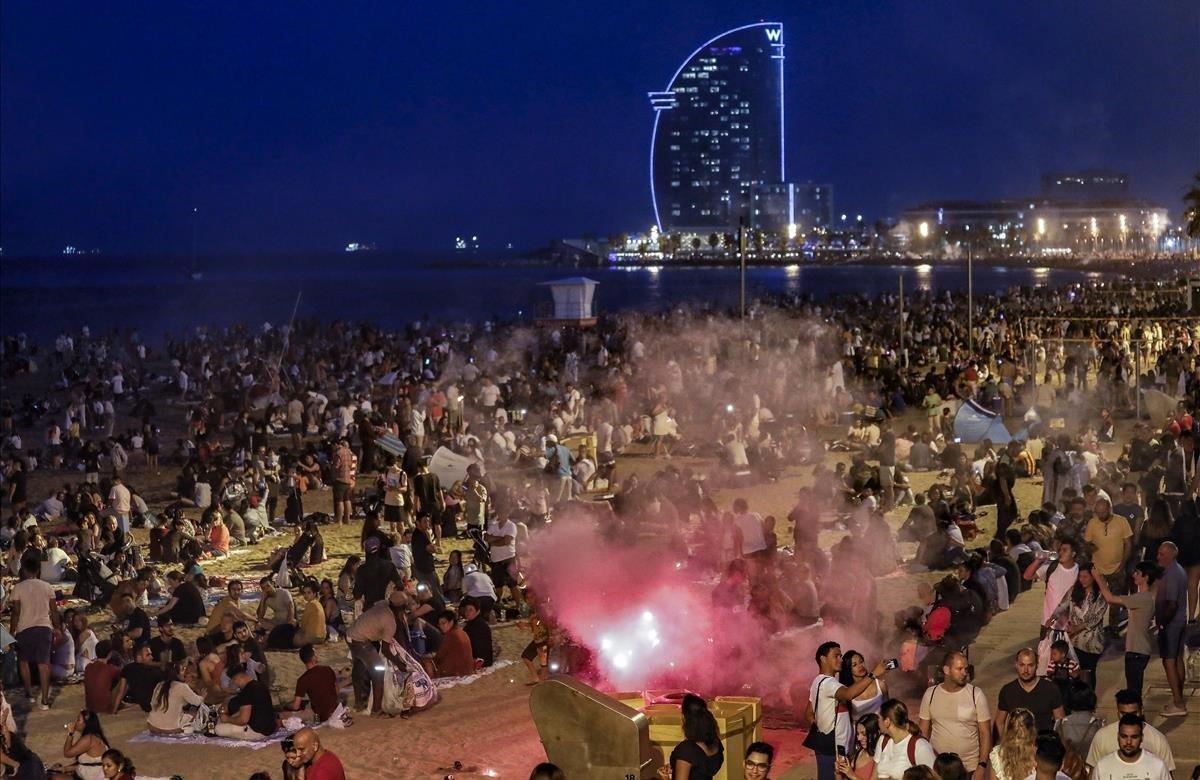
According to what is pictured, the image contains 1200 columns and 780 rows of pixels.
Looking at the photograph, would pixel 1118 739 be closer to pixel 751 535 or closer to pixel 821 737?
pixel 821 737

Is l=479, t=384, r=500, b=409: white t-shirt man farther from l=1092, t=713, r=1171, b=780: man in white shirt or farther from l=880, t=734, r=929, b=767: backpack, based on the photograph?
l=1092, t=713, r=1171, b=780: man in white shirt

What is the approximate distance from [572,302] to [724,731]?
3467cm

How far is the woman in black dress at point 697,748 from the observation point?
6.25 metres

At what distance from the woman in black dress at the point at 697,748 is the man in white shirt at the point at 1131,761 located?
1674 mm

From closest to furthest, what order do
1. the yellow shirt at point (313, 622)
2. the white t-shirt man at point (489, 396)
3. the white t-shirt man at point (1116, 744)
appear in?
the white t-shirt man at point (1116, 744), the yellow shirt at point (313, 622), the white t-shirt man at point (489, 396)

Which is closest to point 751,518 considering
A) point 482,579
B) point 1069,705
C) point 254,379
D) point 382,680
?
point 482,579

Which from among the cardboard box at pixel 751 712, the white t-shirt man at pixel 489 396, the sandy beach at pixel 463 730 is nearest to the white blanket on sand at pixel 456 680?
the sandy beach at pixel 463 730

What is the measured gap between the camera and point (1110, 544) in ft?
32.9

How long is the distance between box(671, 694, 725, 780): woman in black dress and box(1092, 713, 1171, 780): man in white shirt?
1674 millimetres

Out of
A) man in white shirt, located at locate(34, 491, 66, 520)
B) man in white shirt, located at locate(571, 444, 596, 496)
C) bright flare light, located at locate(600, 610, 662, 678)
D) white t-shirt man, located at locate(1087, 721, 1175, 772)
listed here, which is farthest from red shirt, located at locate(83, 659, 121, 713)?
man in white shirt, located at locate(34, 491, 66, 520)

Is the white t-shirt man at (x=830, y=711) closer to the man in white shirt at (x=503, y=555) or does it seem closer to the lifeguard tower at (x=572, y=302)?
the man in white shirt at (x=503, y=555)

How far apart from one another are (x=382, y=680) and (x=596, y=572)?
3.09m

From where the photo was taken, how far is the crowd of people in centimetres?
830

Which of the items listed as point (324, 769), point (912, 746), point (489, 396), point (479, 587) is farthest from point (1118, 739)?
point (489, 396)
